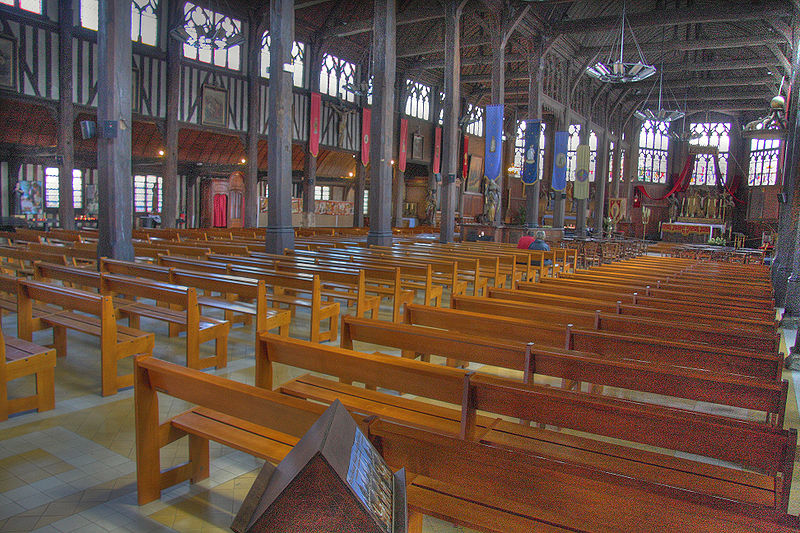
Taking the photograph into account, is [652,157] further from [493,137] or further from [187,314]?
[187,314]

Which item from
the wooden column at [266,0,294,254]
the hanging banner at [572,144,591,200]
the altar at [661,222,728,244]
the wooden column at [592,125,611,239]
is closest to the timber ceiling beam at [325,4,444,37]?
the hanging banner at [572,144,591,200]

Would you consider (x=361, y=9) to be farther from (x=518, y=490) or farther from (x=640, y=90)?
(x=518, y=490)

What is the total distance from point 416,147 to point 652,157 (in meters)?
16.4

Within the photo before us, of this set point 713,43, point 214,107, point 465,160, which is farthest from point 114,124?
point 465,160

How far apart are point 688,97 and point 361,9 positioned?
17551 mm

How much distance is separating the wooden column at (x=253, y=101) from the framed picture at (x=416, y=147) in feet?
29.0

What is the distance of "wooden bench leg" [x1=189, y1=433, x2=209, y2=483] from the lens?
8.48ft

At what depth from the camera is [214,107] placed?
57.4 feet

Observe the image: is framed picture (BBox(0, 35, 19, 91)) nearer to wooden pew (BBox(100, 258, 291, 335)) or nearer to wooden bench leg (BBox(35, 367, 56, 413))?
wooden pew (BBox(100, 258, 291, 335))

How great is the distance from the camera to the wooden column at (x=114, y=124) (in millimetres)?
7414

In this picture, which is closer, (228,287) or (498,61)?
(228,287)

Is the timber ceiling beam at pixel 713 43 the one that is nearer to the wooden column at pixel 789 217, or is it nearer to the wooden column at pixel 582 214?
the wooden column at pixel 582 214

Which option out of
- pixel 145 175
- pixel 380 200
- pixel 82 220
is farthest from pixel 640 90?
pixel 82 220

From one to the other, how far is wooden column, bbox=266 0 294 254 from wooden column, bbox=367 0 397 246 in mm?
2670
